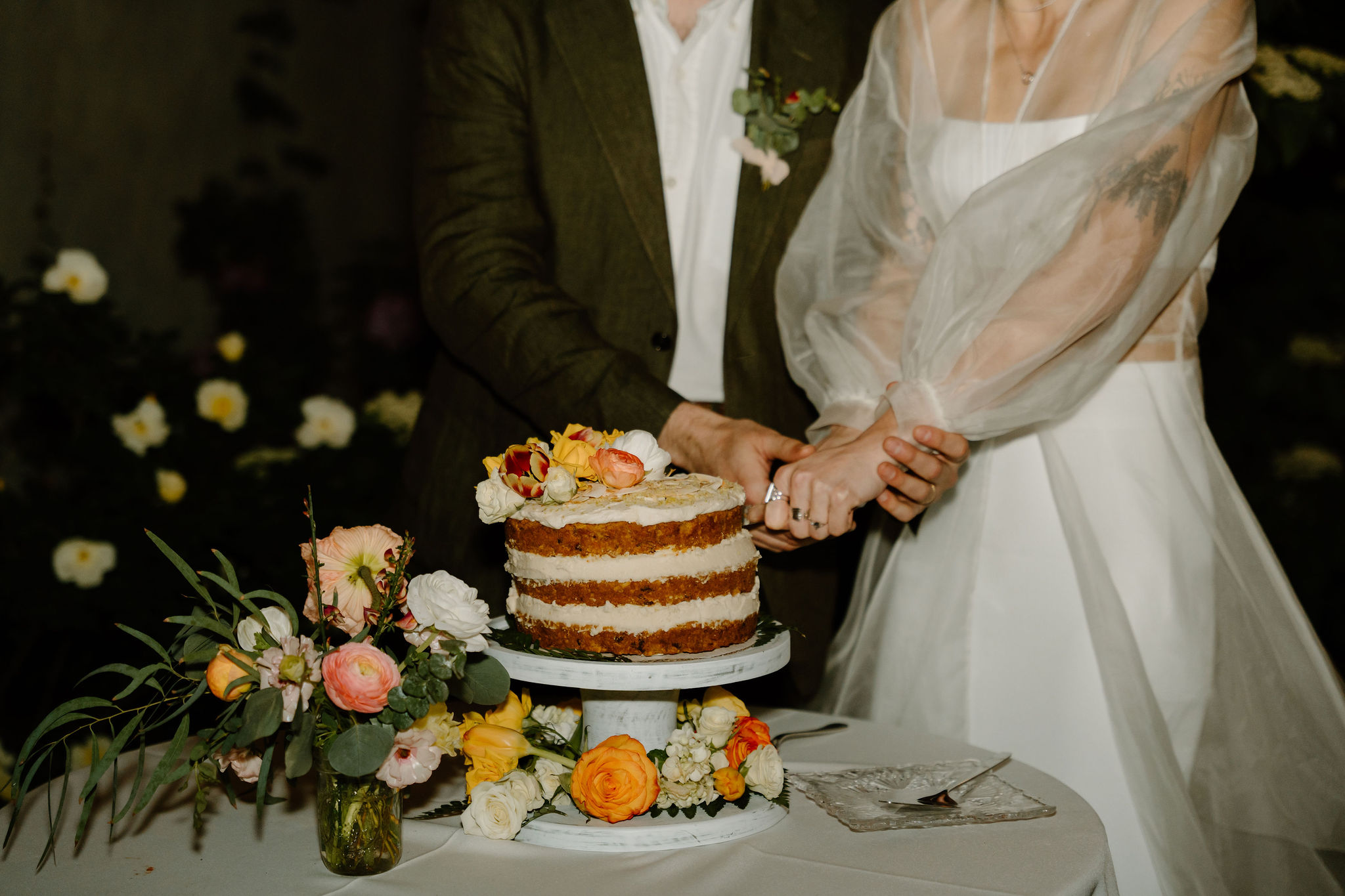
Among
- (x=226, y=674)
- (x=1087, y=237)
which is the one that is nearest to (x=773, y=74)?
(x=1087, y=237)

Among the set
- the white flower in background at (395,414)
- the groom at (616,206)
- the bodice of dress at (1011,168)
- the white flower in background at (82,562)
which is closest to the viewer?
the bodice of dress at (1011,168)

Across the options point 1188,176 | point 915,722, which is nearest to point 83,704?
point 915,722

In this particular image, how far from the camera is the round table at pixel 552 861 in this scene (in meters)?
1.31

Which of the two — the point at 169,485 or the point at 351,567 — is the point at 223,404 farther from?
the point at 351,567

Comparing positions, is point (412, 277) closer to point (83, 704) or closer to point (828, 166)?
point (828, 166)

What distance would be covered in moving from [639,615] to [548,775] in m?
0.23

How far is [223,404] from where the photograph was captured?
11.6 ft

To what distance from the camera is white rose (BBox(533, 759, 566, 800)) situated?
1.49 m

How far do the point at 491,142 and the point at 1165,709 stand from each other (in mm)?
1624

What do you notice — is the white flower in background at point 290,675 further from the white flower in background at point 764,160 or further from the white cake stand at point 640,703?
the white flower in background at point 764,160

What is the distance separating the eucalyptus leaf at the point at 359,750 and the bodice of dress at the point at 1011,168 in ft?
4.30

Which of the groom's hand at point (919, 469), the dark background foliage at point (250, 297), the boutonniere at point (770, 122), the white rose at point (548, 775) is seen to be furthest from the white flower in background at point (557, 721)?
the dark background foliage at point (250, 297)

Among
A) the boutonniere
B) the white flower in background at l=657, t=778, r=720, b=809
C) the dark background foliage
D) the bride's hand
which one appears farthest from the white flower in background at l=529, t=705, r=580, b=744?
the dark background foliage

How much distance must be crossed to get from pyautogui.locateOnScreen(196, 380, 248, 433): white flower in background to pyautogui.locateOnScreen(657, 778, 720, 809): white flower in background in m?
2.47
